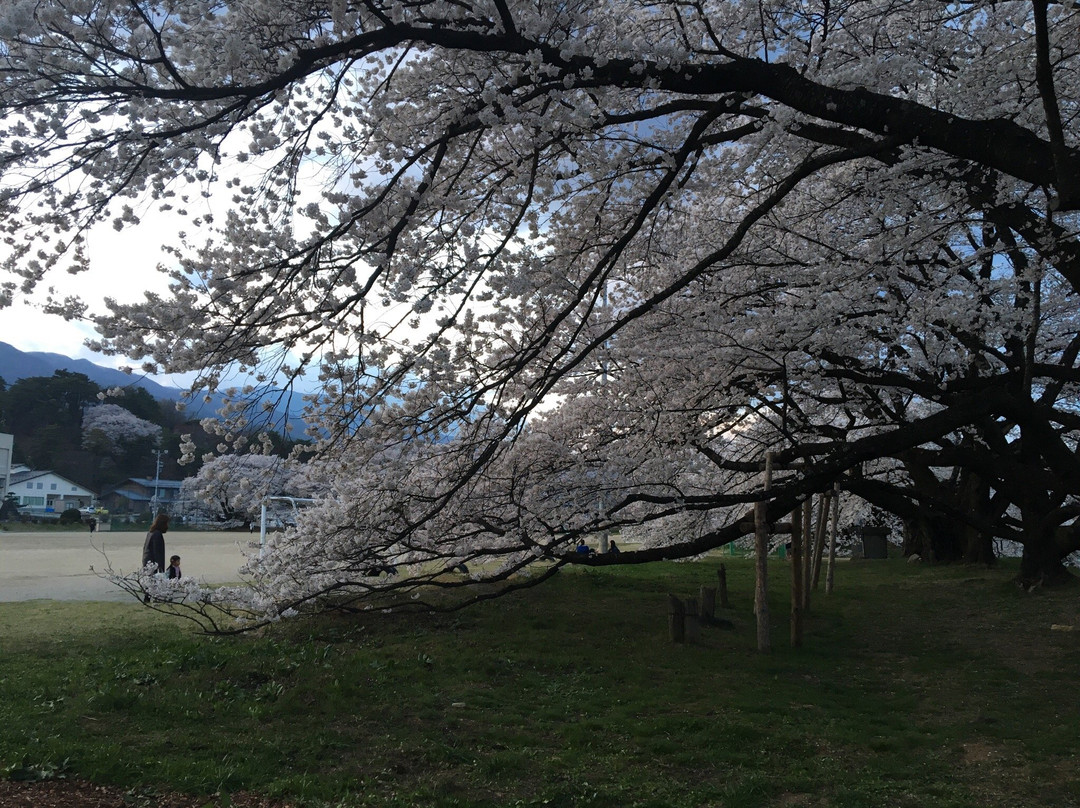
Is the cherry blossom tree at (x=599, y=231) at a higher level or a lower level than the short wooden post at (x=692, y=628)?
higher

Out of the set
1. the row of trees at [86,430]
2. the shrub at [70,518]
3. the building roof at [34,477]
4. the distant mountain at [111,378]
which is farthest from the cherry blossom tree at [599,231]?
the building roof at [34,477]

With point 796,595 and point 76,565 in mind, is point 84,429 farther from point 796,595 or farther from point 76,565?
point 796,595

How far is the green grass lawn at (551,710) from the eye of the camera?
450 cm

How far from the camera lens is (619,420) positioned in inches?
411

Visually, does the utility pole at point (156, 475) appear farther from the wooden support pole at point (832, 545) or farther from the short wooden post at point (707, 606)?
the short wooden post at point (707, 606)

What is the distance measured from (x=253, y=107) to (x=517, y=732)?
14.9ft

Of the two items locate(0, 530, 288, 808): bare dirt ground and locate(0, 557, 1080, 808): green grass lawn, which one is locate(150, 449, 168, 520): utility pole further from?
locate(0, 557, 1080, 808): green grass lawn

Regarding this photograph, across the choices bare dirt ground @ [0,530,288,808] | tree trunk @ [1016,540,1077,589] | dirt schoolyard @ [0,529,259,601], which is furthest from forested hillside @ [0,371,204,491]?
tree trunk @ [1016,540,1077,589]

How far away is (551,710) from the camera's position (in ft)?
20.1

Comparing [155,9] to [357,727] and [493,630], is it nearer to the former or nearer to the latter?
[357,727]

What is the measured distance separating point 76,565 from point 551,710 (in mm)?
18785

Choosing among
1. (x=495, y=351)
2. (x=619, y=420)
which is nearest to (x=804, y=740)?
(x=495, y=351)

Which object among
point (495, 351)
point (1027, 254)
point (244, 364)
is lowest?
point (244, 364)

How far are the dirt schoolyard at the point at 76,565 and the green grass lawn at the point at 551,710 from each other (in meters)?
1.96
